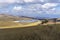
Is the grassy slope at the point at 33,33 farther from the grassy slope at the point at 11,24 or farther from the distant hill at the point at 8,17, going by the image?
the distant hill at the point at 8,17

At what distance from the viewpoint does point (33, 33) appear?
388cm

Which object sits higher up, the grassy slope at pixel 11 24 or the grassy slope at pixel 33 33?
the grassy slope at pixel 11 24

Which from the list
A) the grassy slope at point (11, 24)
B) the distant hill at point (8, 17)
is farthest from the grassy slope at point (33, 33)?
the distant hill at point (8, 17)

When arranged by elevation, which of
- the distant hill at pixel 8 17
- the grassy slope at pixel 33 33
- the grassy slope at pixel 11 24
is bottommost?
the grassy slope at pixel 33 33

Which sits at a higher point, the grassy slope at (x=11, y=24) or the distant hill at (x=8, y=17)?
the distant hill at (x=8, y=17)

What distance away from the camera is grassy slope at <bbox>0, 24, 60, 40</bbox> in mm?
3770

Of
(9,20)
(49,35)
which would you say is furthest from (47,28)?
(9,20)

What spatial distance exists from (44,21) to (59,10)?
41cm

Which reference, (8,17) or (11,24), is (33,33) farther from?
(8,17)

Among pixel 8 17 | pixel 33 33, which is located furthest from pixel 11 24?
pixel 33 33

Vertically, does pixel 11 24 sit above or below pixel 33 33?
above

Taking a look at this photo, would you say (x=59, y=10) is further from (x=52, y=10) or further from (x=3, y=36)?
(x=3, y=36)

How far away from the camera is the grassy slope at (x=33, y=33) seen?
3.77 metres

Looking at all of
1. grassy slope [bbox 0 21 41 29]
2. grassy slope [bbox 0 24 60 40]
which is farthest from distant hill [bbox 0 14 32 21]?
grassy slope [bbox 0 24 60 40]
